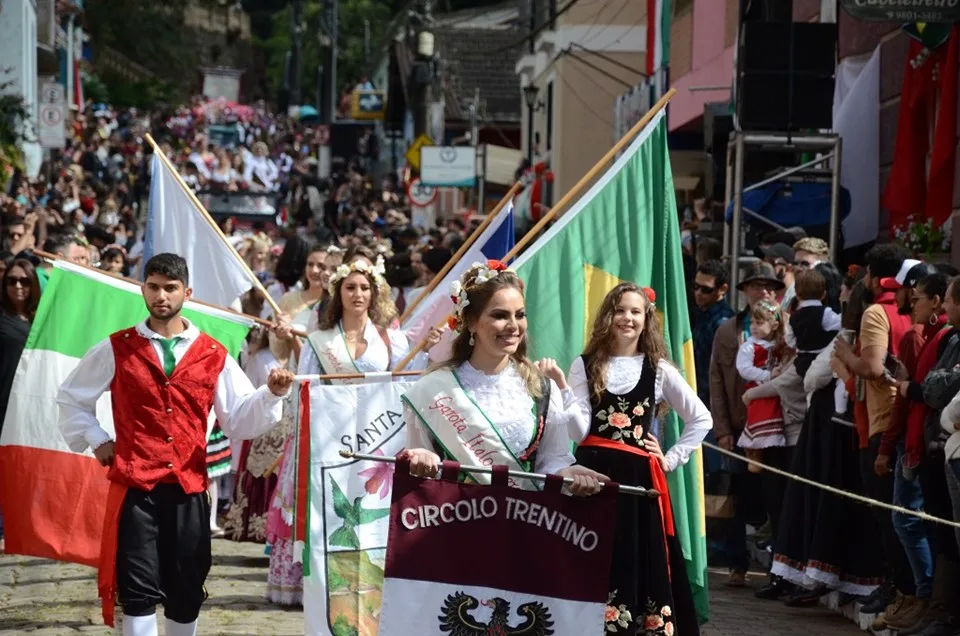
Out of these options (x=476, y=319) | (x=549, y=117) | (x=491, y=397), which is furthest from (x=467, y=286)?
(x=549, y=117)

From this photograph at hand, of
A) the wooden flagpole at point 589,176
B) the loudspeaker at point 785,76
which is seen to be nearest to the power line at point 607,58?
the loudspeaker at point 785,76

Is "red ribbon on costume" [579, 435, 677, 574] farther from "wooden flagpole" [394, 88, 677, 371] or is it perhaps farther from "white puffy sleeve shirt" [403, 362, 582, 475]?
"white puffy sleeve shirt" [403, 362, 582, 475]

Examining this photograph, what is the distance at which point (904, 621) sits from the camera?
28.4ft

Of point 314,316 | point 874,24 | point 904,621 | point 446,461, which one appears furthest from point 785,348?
point 874,24

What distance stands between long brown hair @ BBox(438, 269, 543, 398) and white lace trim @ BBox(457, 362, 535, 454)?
38 mm

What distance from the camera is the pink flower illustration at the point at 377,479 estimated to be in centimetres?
810

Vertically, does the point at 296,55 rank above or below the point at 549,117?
above

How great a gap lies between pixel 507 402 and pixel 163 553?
166 cm

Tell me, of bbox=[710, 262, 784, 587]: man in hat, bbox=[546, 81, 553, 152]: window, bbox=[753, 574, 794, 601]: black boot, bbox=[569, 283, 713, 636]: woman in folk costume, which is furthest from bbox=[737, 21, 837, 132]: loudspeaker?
bbox=[546, 81, 553, 152]: window

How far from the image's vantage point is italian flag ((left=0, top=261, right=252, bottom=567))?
862 cm

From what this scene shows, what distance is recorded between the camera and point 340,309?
9445 millimetres

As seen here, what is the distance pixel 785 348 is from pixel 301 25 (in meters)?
85.4

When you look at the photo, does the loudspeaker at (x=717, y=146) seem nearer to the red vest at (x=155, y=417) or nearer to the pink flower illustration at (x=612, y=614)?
the pink flower illustration at (x=612, y=614)

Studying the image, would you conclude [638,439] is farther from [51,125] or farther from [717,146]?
[51,125]
